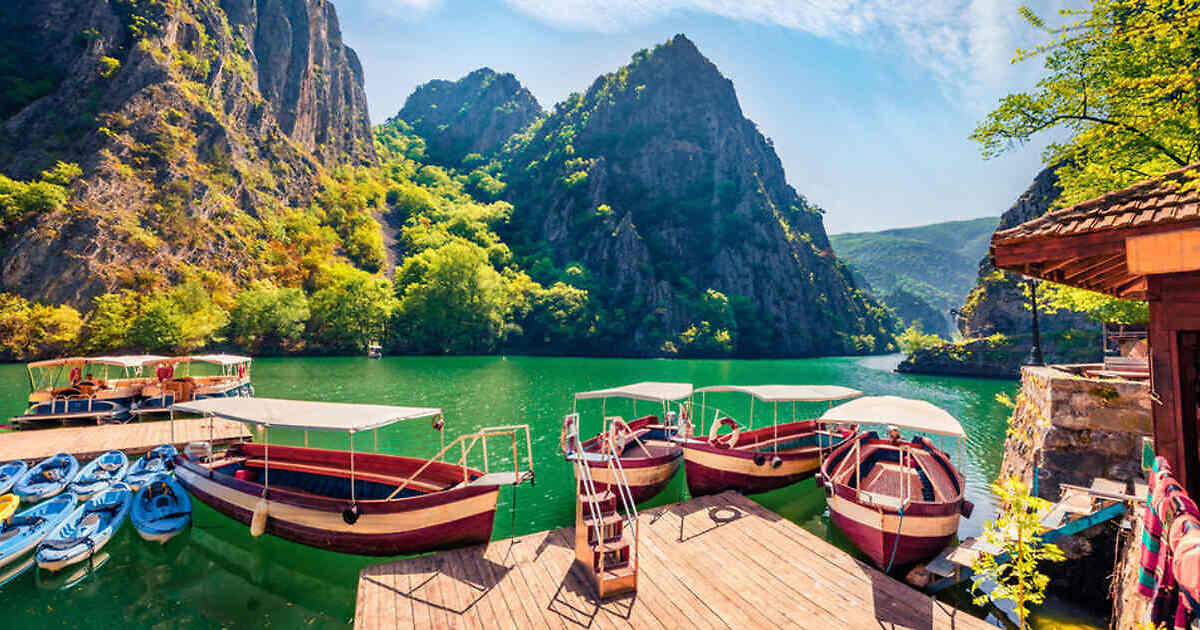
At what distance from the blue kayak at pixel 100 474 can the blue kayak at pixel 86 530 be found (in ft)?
4.36

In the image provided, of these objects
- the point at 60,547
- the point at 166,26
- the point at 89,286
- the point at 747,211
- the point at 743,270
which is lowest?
the point at 60,547

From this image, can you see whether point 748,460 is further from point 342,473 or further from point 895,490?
point 342,473

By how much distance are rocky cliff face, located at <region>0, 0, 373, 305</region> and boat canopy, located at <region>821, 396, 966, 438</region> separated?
71.1 metres

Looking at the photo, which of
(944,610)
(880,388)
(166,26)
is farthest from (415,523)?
(166,26)

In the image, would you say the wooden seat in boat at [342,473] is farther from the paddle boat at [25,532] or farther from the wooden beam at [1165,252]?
the wooden beam at [1165,252]

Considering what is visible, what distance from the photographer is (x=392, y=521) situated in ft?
31.2

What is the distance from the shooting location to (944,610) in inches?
296

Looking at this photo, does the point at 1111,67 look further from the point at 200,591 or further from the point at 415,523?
the point at 200,591

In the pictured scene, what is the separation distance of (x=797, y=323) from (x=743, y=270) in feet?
59.3

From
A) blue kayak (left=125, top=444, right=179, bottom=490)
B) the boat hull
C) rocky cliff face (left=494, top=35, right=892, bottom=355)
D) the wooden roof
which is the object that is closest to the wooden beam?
the wooden roof

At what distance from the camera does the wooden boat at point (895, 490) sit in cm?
941

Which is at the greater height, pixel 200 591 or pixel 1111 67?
pixel 1111 67

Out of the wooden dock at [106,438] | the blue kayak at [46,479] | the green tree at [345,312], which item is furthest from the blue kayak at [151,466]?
the green tree at [345,312]

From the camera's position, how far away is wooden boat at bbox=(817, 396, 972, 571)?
9406mm
